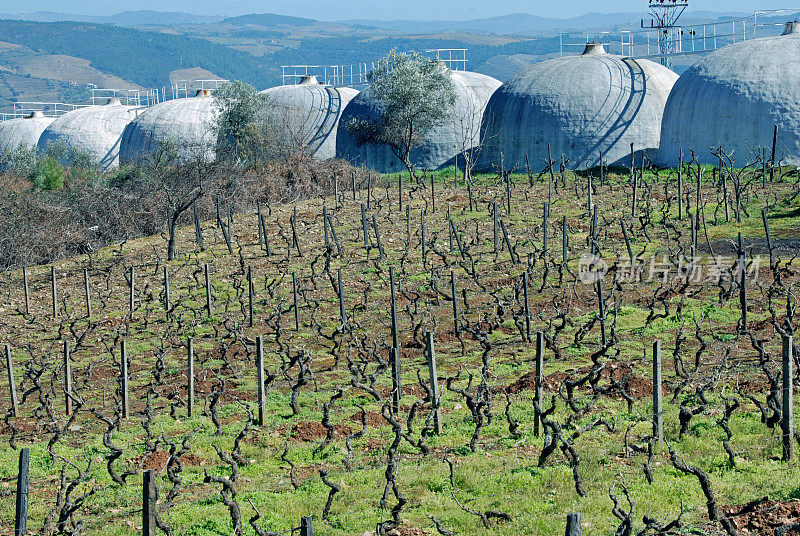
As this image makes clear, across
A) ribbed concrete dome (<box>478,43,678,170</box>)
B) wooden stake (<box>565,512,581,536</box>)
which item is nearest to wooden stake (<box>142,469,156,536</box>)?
wooden stake (<box>565,512,581,536</box>)

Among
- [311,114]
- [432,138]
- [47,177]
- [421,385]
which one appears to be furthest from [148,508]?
[311,114]

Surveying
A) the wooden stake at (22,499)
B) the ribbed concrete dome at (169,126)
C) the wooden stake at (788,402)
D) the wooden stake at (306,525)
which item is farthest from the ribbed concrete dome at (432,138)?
the wooden stake at (306,525)

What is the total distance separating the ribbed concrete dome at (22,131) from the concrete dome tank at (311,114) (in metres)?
25.3

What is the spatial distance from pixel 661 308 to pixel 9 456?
11376mm

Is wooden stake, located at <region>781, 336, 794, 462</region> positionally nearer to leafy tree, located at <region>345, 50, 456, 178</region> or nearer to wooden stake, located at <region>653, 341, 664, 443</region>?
wooden stake, located at <region>653, 341, 664, 443</region>

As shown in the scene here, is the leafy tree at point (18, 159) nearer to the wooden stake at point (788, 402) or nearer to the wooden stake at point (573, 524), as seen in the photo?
the wooden stake at point (788, 402)

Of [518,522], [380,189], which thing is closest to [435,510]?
[518,522]

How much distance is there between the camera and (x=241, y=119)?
4694cm

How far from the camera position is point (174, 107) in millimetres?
56406

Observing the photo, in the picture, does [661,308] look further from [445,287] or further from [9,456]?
[9,456]

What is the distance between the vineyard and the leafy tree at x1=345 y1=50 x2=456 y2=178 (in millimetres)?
14498

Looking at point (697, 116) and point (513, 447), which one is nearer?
point (513, 447)

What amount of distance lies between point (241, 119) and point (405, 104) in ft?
31.1

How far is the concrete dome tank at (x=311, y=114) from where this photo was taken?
4845 centimetres
